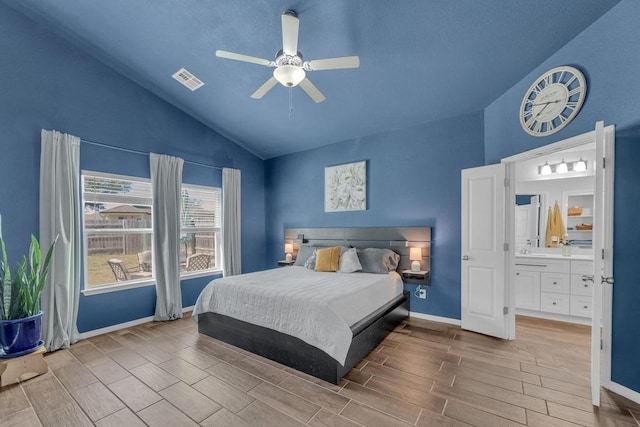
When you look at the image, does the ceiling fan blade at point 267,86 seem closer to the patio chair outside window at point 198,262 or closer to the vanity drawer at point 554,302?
the patio chair outside window at point 198,262

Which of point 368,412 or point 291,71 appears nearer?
point 368,412

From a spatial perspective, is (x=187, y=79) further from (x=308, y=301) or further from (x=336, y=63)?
(x=308, y=301)

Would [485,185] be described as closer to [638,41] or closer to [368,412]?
[638,41]

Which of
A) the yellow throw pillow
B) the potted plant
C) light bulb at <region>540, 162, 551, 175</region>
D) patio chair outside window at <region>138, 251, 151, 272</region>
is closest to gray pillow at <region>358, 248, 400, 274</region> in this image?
the yellow throw pillow

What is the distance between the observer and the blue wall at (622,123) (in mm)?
2129

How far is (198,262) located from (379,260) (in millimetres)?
3198

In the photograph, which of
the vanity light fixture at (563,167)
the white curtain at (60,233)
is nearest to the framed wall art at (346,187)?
the vanity light fixture at (563,167)

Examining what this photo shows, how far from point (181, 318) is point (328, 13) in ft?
14.7

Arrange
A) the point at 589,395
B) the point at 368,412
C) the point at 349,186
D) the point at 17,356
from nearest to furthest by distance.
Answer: the point at 368,412 → the point at 589,395 → the point at 17,356 → the point at 349,186

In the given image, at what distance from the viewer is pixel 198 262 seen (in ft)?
16.2

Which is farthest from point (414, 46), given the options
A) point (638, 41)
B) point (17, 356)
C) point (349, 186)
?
point (17, 356)

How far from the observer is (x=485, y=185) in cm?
350

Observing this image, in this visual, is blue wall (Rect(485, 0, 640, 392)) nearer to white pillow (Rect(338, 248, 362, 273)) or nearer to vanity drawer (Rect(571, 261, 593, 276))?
vanity drawer (Rect(571, 261, 593, 276))

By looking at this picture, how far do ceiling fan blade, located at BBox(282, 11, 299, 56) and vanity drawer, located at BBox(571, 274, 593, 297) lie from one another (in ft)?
14.8
